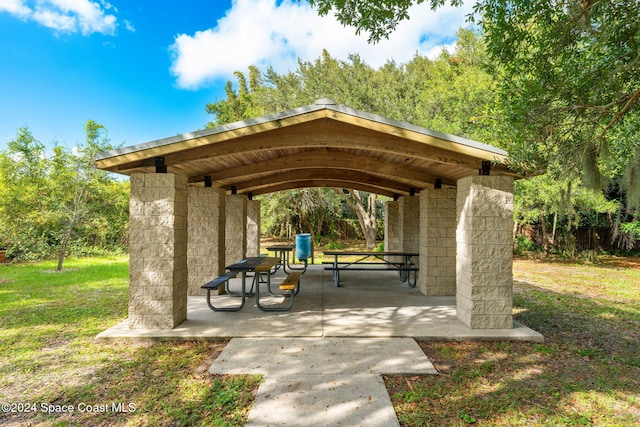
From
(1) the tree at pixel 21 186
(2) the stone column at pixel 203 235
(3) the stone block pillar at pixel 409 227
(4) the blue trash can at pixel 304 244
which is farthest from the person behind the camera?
(4) the blue trash can at pixel 304 244

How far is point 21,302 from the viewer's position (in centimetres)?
601

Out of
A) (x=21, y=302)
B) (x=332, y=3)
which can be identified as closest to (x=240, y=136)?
(x=332, y=3)

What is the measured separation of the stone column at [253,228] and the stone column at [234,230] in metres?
1.64

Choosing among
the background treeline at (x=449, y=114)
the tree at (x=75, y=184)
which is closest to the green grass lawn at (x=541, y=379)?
the background treeline at (x=449, y=114)

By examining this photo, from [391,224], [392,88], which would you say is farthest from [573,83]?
[392,88]

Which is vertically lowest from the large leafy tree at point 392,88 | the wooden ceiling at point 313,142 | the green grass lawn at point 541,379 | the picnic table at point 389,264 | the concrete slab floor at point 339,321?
the green grass lawn at point 541,379

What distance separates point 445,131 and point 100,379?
11.5 meters

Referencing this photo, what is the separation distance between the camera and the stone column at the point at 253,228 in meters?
9.17

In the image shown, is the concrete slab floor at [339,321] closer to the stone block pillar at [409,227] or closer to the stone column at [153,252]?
the stone column at [153,252]

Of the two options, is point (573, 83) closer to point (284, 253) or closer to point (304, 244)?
point (284, 253)

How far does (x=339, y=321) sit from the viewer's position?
457 cm

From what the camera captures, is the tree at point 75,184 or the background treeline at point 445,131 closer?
the background treeline at point 445,131

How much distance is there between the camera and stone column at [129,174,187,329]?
4168 millimetres

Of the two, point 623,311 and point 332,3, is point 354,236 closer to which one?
point 623,311
